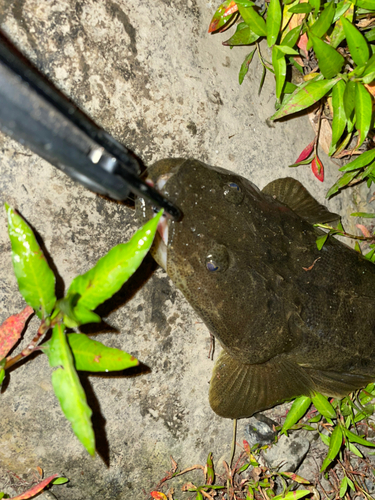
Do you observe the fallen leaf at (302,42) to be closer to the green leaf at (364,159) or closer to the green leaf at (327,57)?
the green leaf at (327,57)

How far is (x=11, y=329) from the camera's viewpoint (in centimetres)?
252

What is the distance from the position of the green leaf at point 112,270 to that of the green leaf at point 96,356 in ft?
0.68

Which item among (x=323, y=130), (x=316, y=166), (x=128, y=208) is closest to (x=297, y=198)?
(x=316, y=166)

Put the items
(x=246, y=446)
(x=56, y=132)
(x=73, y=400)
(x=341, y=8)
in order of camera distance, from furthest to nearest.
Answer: (x=246, y=446)
(x=341, y=8)
(x=73, y=400)
(x=56, y=132)

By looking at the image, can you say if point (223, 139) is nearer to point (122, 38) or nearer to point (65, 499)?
point (122, 38)

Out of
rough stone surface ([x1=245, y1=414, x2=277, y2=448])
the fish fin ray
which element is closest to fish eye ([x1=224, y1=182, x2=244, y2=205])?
the fish fin ray

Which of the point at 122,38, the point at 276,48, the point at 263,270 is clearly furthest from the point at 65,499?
the point at 276,48

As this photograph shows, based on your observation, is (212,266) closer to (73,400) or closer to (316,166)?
(73,400)

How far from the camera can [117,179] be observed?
1.72m

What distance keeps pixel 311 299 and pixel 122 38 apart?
243 cm

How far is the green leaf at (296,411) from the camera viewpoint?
3.53m

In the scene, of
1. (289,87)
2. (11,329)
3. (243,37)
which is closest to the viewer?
(11,329)

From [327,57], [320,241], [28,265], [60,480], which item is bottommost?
[60,480]

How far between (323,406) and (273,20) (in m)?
3.12
